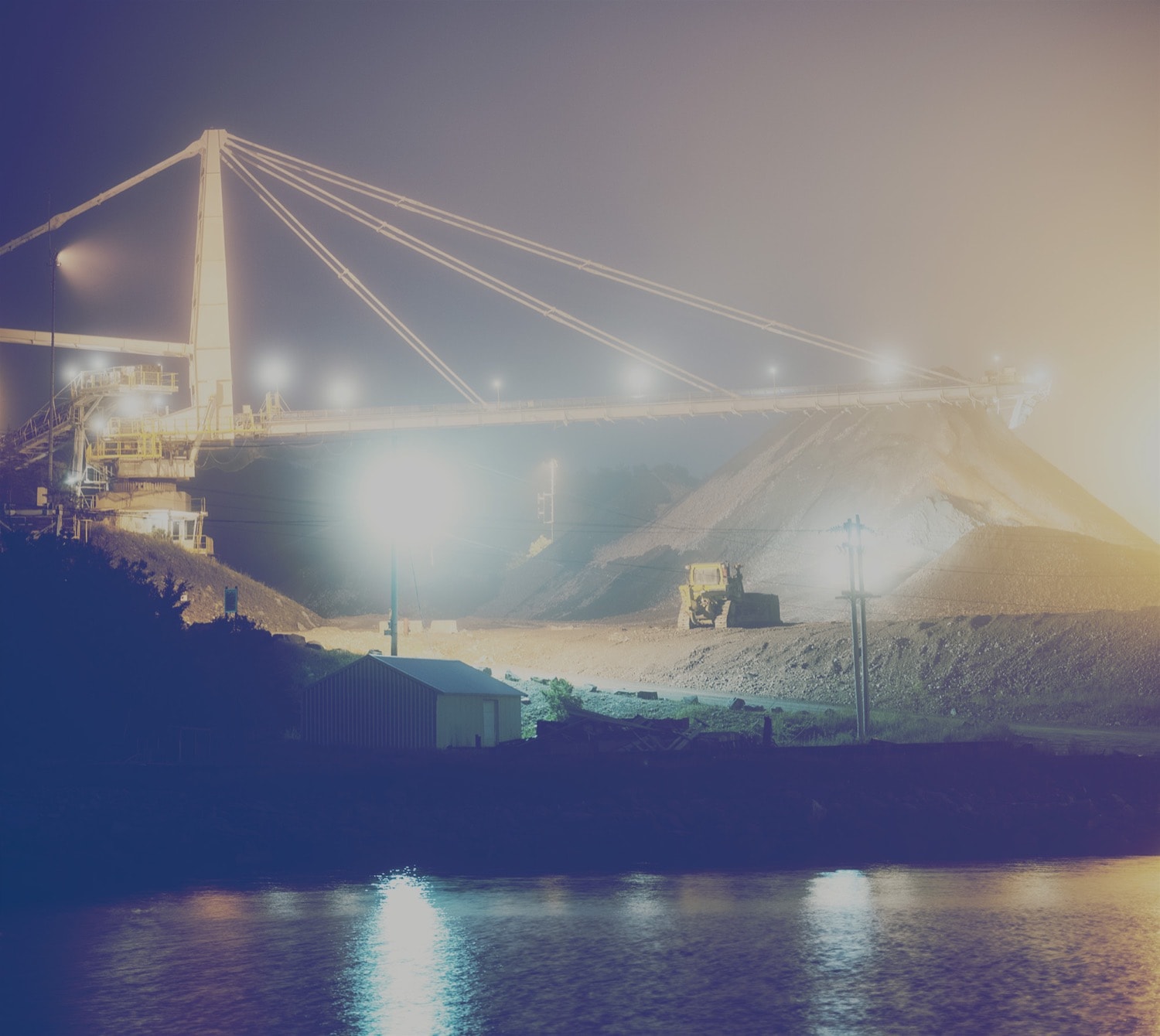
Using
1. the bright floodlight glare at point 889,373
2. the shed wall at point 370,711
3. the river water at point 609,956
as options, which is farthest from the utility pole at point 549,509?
the river water at point 609,956

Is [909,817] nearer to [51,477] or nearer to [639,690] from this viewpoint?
[639,690]

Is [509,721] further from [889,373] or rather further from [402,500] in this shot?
[889,373]

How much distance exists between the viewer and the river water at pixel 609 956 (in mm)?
16141

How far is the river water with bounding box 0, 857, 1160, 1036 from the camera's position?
53.0 ft

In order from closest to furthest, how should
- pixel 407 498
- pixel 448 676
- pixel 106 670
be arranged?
pixel 106 670 → pixel 448 676 → pixel 407 498

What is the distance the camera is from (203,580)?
197 ft

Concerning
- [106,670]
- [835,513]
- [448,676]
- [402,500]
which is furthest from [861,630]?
[835,513]

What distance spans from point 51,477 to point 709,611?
2992 centimetres

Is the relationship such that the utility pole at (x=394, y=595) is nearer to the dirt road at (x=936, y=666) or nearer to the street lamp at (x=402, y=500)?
the street lamp at (x=402, y=500)

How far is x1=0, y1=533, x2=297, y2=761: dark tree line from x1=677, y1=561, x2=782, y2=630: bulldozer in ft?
97.5

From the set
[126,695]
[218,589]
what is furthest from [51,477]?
[126,695]

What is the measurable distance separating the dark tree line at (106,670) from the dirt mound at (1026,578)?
3505cm

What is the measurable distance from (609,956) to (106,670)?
55.3 ft

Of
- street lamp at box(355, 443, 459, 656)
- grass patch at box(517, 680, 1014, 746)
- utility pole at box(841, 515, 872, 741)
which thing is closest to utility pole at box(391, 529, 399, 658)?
street lamp at box(355, 443, 459, 656)
